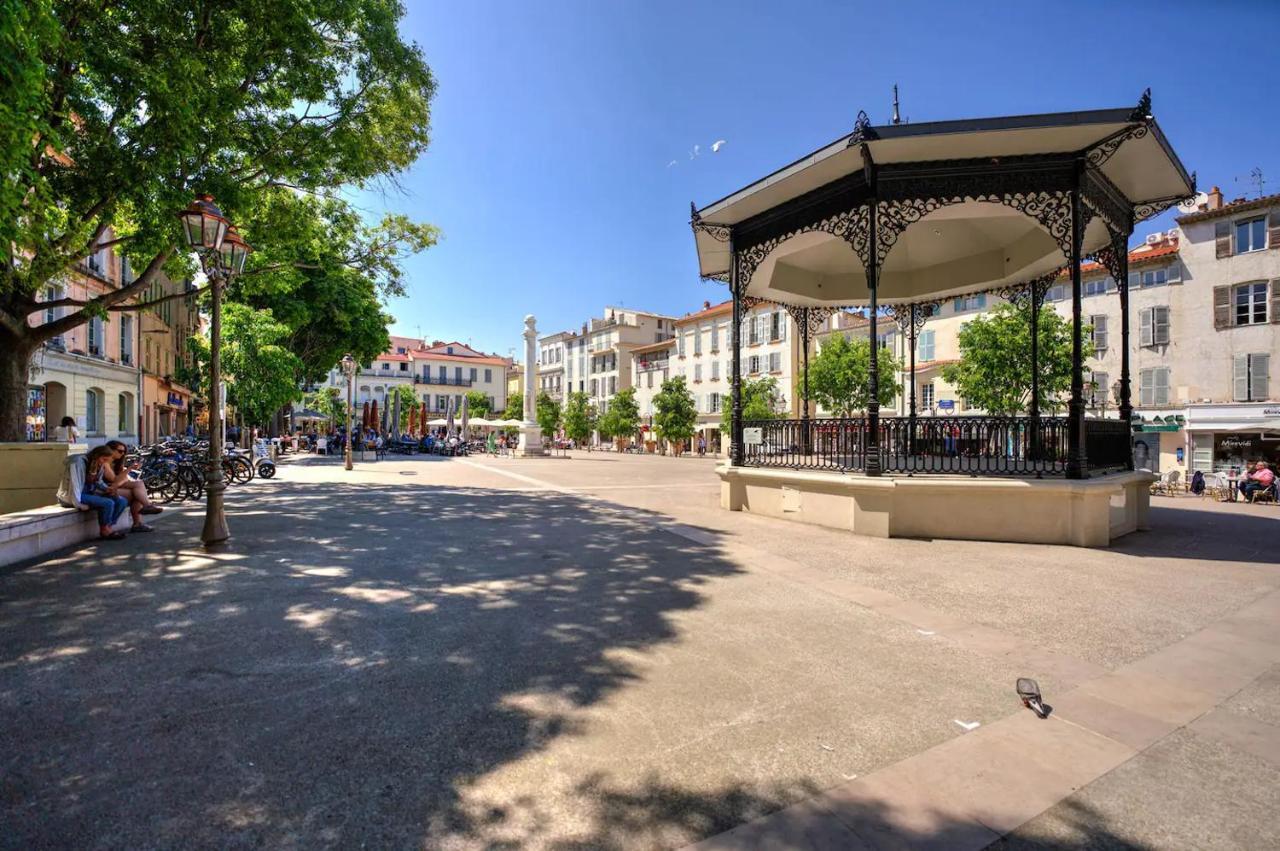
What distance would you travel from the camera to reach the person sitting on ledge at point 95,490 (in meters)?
7.39

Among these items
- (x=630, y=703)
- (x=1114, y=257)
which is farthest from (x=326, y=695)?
(x=1114, y=257)

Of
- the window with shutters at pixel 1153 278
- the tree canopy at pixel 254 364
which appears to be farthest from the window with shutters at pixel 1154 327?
the tree canopy at pixel 254 364

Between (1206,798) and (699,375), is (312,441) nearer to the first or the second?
(699,375)

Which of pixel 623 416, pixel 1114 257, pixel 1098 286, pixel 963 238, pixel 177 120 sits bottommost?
pixel 623 416

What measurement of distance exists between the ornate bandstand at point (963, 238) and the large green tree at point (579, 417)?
54.4 m

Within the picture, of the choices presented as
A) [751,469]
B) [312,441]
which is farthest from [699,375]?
[751,469]

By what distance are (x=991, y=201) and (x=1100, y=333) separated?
98.8 ft

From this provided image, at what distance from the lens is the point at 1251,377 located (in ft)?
84.3

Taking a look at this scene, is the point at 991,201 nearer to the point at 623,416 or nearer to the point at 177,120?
the point at 177,120

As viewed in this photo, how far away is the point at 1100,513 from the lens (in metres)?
7.96

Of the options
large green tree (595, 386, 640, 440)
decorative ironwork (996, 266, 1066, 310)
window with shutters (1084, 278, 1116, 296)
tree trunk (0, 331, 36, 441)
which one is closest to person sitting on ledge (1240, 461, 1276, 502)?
decorative ironwork (996, 266, 1066, 310)

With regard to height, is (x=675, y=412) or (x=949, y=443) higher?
(x=675, y=412)

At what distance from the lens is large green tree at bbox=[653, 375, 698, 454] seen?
52281 mm

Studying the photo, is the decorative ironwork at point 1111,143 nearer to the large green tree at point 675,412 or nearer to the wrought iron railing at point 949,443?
the wrought iron railing at point 949,443
